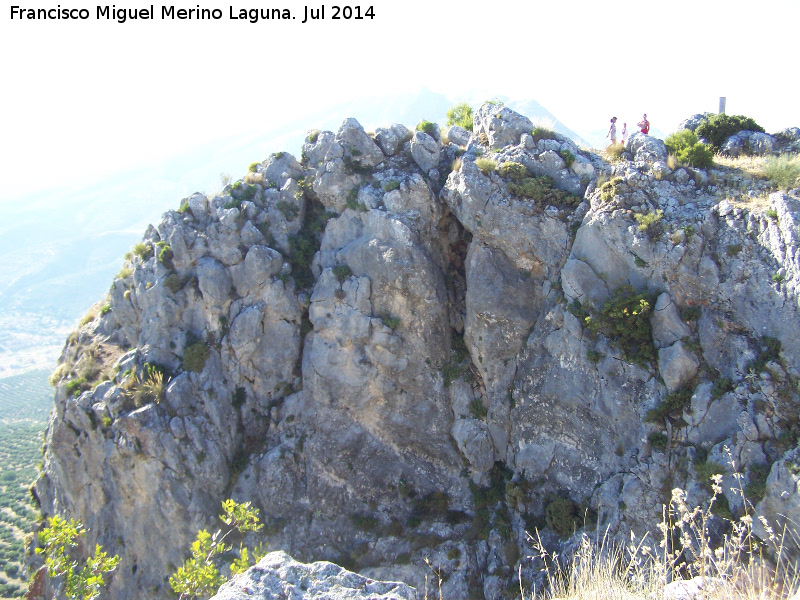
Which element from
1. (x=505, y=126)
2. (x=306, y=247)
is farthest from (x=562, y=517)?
(x=505, y=126)

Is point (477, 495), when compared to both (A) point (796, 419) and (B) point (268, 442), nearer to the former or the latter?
(B) point (268, 442)

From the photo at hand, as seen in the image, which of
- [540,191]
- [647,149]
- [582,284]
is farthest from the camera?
[540,191]

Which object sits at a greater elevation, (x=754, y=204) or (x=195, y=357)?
(x=754, y=204)

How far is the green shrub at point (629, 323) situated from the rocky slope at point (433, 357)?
0.25ft

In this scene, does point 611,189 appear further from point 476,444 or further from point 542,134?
point 476,444

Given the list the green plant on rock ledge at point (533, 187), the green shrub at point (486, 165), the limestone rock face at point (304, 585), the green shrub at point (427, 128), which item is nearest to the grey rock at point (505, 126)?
the green shrub at point (486, 165)

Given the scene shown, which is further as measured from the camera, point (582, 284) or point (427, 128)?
point (427, 128)

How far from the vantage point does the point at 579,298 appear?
59.6ft

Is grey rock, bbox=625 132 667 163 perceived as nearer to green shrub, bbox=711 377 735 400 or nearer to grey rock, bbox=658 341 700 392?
grey rock, bbox=658 341 700 392

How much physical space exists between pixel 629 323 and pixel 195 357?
1807 cm

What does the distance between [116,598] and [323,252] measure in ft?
58.1

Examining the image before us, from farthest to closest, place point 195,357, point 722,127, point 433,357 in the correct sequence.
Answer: point 195,357 → point 433,357 → point 722,127

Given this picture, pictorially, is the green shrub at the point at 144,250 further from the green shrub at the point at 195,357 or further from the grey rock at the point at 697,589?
the grey rock at the point at 697,589

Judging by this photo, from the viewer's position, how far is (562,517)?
17.4m
